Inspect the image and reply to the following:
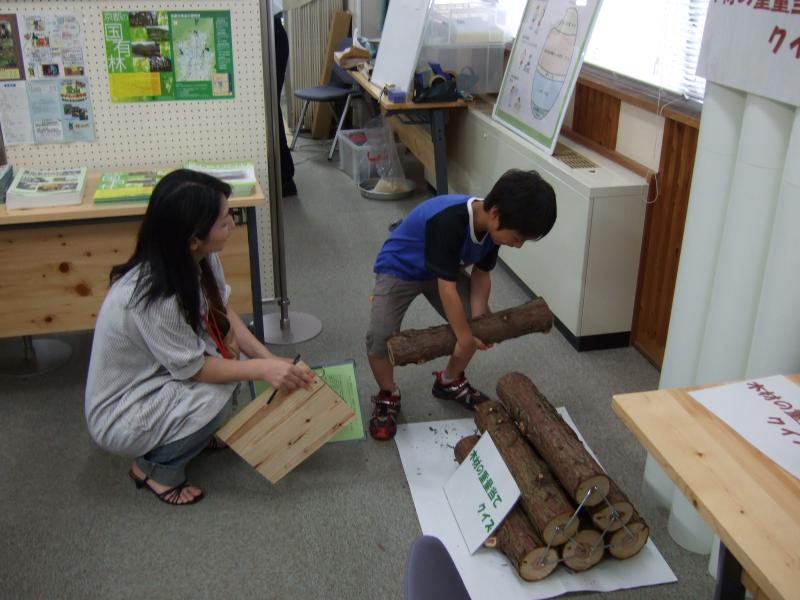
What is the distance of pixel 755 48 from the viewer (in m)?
1.66

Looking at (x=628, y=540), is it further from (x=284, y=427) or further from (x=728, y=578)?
(x=284, y=427)

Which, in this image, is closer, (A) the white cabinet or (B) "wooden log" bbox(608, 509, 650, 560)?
(B) "wooden log" bbox(608, 509, 650, 560)

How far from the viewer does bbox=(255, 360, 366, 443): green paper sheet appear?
2535 mm

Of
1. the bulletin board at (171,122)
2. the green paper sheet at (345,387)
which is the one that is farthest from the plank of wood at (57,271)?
the green paper sheet at (345,387)

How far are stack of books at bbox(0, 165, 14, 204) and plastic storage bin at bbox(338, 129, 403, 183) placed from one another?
267 centimetres

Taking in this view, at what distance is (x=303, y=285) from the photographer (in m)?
3.70

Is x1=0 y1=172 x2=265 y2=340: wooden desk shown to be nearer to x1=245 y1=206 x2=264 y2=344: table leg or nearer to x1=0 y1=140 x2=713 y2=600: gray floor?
x1=245 y1=206 x2=264 y2=344: table leg

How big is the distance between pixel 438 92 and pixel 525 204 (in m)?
A: 2.16

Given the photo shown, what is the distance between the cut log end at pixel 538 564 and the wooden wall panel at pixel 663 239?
48.5 inches

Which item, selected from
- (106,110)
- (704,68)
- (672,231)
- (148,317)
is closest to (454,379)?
(672,231)

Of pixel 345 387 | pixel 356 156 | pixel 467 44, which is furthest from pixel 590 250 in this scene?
pixel 356 156

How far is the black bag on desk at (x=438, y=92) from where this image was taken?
4055mm

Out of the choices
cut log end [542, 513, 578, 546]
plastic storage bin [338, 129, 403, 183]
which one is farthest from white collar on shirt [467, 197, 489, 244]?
plastic storage bin [338, 129, 403, 183]

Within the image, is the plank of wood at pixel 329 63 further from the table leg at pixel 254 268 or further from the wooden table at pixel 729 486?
the wooden table at pixel 729 486
